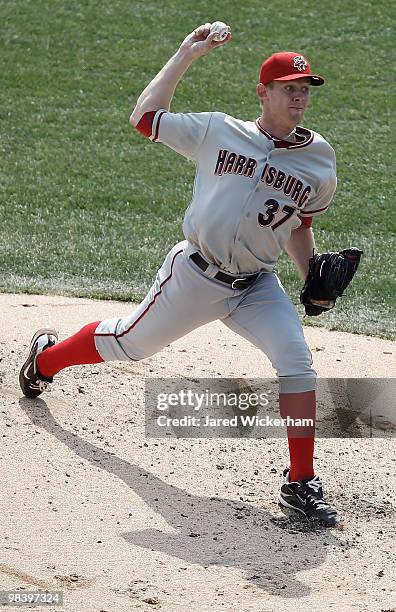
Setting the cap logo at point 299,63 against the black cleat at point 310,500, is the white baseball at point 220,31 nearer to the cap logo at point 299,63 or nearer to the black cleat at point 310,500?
the cap logo at point 299,63

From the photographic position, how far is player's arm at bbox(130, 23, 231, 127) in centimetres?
403

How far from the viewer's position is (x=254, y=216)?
13.1ft

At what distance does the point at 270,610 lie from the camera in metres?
3.32

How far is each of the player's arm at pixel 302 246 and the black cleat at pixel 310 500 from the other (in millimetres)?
840

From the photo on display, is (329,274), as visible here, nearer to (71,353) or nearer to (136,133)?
(71,353)

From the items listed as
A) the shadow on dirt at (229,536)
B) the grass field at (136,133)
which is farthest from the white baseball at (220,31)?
the grass field at (136,133)

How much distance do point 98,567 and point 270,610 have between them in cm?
59

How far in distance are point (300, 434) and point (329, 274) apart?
644 mm

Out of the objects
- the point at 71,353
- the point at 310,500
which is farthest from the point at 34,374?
the point at 310,500

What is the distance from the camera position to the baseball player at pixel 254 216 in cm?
399

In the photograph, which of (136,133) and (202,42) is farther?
(136,133)

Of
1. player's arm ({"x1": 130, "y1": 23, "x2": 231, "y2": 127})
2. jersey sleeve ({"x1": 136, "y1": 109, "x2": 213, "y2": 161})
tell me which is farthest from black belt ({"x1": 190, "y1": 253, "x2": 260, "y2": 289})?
player's arm ({"x1": 130, "y1": 23, "x2": 231, "y2": 127})

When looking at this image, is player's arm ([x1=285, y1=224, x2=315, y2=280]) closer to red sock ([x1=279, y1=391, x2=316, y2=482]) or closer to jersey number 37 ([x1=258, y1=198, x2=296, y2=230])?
jersey number 37 ([x1=258, y1=198, x2=296, y2=230])

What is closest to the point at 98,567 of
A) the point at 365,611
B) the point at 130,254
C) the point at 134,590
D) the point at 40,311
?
the point at 134,590
